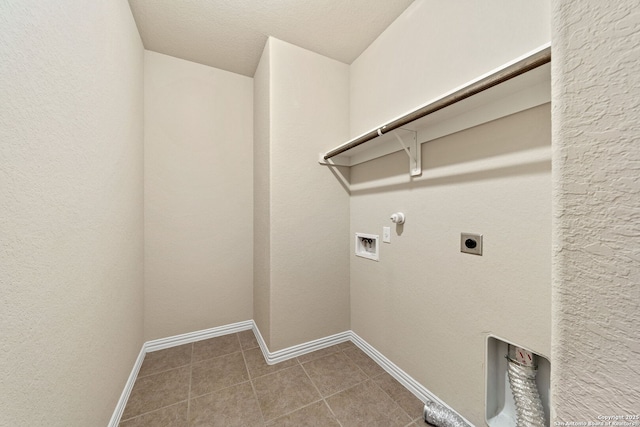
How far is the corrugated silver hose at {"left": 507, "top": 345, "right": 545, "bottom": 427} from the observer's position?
93 centimetres

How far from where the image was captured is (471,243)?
1134 millimetres

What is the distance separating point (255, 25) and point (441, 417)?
2653mm

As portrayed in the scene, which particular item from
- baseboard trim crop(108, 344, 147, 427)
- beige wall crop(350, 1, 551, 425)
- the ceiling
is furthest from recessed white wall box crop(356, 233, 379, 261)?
baseboard trim crop(108, 344, 147, 427)

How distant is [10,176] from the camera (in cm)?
59

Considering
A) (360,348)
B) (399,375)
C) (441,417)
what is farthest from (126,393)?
(441,417)

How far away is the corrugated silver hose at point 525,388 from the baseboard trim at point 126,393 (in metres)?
1.89

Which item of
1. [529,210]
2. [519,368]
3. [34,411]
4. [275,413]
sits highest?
[529,210]

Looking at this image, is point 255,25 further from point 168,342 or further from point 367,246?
point 168,342

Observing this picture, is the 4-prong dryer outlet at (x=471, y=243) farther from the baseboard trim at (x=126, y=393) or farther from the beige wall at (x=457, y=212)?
the baseboard trim at (x=126, y=393)

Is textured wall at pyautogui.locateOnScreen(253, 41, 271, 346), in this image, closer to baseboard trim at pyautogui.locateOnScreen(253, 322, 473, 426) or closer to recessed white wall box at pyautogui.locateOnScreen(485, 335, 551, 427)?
baseboard trim at pyautogui.locateOnScreen(253, 322, 473, 426)

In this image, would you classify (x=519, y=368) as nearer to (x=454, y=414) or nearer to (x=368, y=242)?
(x=454, y=414)

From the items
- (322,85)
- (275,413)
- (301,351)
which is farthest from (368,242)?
(322,85)

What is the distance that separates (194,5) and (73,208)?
57.5 inches

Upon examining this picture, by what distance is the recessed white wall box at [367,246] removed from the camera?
1.73 meters
